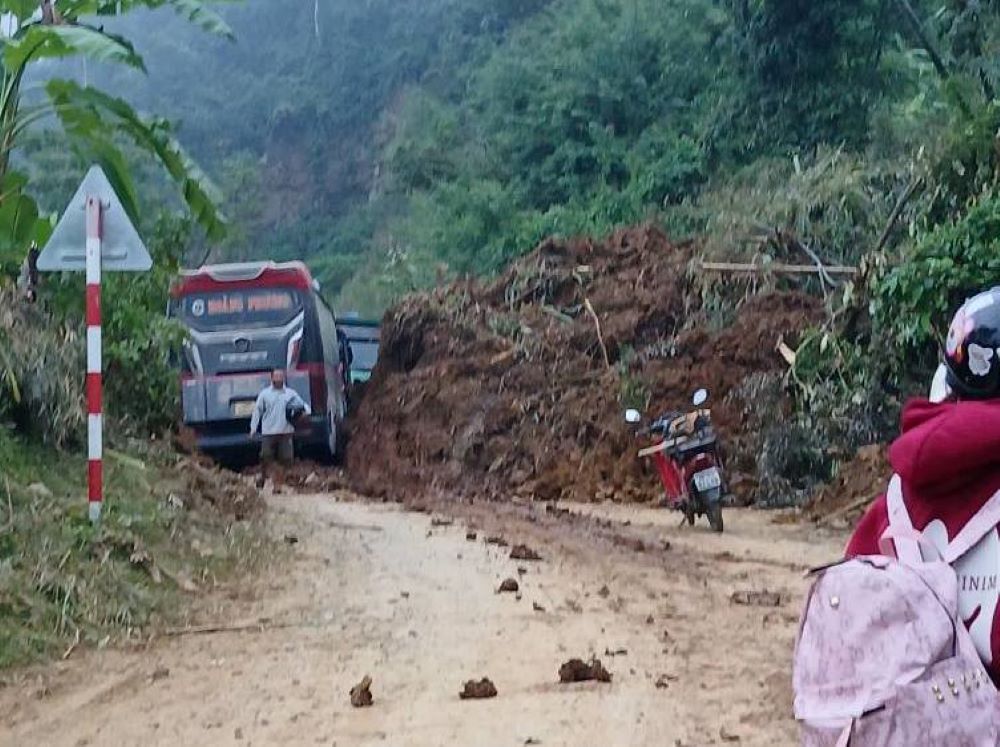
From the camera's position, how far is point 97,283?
25.9ft

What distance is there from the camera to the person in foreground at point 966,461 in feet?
7.80

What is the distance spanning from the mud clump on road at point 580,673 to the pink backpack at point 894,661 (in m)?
3.26

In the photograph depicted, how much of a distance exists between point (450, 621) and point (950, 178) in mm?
9527

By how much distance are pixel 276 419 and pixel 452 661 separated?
12.6m

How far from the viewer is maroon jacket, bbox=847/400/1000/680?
2.38 m

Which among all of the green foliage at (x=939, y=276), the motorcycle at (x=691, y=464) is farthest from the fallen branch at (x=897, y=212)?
the motorcycle at (x=691, y=464)

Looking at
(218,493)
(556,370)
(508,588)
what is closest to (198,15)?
(218,493)

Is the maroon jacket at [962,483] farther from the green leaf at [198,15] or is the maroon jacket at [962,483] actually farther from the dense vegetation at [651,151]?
the green leaf at [198,15]

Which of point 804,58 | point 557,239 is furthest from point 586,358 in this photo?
point 804,58

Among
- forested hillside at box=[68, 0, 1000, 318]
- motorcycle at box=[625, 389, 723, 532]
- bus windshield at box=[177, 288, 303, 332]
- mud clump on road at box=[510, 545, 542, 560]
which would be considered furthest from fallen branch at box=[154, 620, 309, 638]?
bus windshield at box=[177, 288, 303, 332]

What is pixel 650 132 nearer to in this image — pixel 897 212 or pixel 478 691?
pixel 897 212

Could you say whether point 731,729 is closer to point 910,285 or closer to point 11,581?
point 11,581

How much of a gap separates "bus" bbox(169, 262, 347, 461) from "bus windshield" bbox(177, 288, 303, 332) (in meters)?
0.02

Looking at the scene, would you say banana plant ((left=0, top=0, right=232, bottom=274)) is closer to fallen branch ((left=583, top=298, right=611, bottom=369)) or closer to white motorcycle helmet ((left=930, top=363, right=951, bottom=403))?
white motorcycle helmet ((left=930, top=363, right=951, bottom=403))
